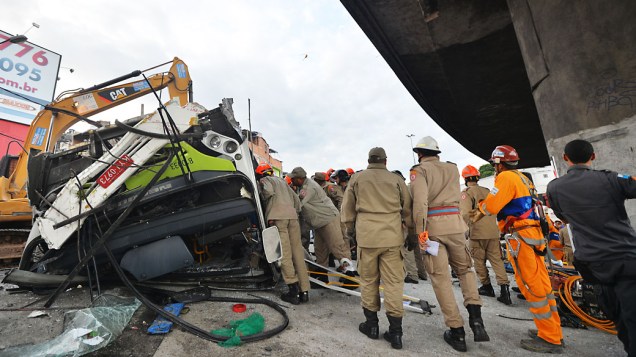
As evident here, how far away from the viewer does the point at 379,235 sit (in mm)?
2652

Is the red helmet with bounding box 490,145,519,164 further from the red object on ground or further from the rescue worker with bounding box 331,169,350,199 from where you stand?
the rescue worker with bounding box 331,169,350,199

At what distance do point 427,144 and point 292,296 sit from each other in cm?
231

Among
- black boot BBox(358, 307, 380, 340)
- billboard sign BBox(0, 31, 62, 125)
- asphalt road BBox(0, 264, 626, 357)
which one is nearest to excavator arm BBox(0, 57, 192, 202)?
asphalt road BBox(0, 264, 626, 357)

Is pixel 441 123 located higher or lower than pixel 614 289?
higher

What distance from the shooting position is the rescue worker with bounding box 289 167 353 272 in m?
4.61

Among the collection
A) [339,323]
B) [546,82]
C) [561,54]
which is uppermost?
[561,54]

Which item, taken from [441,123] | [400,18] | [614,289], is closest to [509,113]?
[441,123]

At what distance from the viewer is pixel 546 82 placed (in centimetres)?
356

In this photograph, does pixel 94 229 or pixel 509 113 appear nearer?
pixel 94 229

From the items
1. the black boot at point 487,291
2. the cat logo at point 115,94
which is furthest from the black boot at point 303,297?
the cat logo at point 115,94

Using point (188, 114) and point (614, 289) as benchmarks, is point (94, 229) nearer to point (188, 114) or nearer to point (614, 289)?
point (188, 114)

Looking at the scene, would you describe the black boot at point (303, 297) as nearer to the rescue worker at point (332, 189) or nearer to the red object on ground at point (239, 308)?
the red object on ground at point (239, 308)

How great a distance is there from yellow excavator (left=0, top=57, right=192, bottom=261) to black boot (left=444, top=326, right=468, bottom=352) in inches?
226

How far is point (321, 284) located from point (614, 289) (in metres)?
2.70
